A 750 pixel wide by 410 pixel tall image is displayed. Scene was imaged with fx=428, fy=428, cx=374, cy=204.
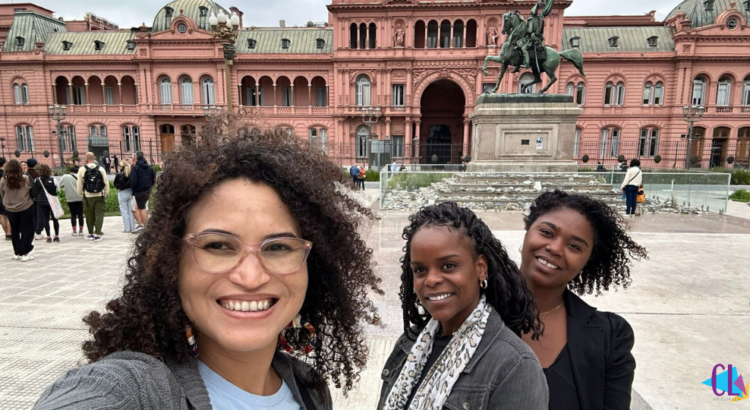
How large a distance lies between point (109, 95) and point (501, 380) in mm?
49432

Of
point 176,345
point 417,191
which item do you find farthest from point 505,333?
point 417,191

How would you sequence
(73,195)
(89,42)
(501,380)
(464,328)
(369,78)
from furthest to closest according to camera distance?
(89,42), (369,78), (73,195), (464,328), (501,380)

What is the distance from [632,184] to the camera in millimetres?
12383

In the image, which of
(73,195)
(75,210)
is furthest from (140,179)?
(75,210)

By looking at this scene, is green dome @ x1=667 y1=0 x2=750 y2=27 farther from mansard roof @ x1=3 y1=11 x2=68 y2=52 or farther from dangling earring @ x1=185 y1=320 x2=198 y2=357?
mansard roof @ x1=3 y1=11 x2=68 y2=52

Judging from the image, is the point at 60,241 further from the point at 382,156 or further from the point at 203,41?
the point at 203,41

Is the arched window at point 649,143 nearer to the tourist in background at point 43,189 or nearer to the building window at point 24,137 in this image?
the tourist in background at point 43,189

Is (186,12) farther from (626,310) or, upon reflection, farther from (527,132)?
(626,310)

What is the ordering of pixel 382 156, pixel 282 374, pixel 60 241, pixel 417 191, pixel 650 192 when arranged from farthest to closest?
pixel 382 156, pixel 417 191, pixel 650 192, pixel 60 241, pixel 282 374

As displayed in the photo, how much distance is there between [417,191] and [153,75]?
1286 inches

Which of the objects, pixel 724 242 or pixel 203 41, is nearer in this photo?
A: pixel 724 242

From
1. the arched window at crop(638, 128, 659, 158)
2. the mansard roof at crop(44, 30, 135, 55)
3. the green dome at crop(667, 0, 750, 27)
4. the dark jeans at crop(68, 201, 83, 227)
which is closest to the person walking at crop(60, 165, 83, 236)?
the dark jeans at crop(68, 201, 83, 227)

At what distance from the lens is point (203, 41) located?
38000mm

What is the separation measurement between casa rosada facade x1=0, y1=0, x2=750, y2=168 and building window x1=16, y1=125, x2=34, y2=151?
11 cm
